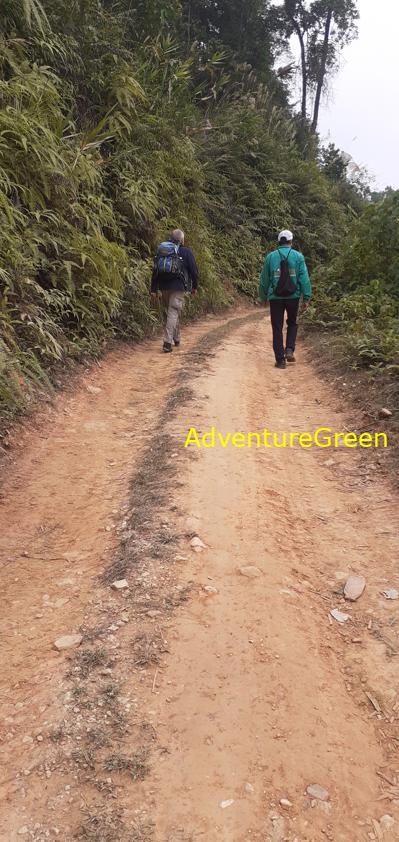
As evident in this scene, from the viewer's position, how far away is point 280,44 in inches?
1113

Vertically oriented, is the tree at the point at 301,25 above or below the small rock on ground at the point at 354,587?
above

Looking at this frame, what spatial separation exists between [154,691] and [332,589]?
124cm

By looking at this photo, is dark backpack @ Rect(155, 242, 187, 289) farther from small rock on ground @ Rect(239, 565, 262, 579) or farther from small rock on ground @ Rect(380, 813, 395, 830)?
small rock on ground @ Rect(380, 813, 395, 830)

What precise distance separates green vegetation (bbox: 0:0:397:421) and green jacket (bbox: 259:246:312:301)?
106cm

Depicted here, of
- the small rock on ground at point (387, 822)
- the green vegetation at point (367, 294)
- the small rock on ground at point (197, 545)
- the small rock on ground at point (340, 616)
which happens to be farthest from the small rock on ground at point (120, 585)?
the green vegetation at point (367, 294)

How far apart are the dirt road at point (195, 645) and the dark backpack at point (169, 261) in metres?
4.30

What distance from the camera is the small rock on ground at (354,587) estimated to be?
2.95 metres

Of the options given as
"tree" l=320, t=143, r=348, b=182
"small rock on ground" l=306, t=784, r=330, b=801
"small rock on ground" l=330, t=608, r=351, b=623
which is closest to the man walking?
"small rock on ground" l=330, t=608, r=351, b=623

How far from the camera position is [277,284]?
24.8ft

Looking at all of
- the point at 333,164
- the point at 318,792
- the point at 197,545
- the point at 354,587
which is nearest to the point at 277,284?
the point at 197,545

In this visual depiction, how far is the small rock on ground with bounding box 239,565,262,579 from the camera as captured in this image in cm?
300

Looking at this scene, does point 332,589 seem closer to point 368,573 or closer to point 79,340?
point 368,573

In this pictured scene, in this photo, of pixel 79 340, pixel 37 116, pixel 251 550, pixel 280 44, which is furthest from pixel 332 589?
pixel 280 44

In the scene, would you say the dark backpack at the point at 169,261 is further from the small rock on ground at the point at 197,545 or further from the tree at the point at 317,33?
the tree at the point at 317,33
